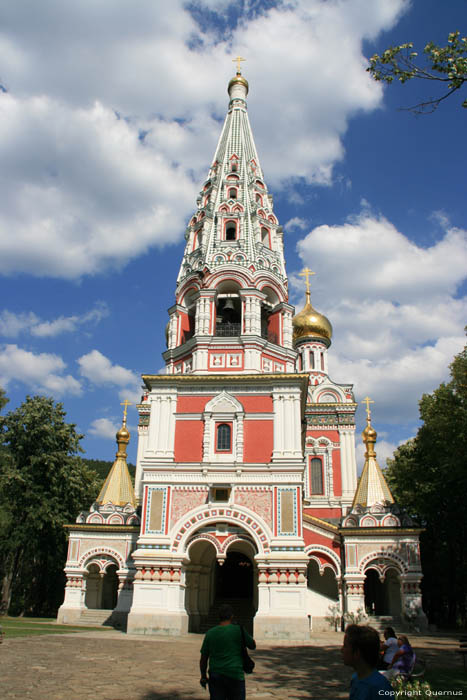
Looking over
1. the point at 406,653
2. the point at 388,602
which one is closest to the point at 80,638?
the point at 406,653

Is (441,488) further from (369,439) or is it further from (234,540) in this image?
(234,540)

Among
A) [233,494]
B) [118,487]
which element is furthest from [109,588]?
[233,494]

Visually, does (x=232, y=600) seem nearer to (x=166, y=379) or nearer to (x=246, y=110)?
(x=166, y=379)

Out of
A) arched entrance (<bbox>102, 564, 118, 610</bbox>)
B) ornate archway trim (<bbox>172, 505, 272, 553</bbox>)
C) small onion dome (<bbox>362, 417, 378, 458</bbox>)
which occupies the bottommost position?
arched entrance (<bbox>102, 564, 118, 610</bbox>)

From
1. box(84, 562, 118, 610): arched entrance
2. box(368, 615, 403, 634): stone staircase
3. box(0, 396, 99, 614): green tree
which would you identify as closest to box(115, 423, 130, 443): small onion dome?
box(0, 396, 99, 614): green tree

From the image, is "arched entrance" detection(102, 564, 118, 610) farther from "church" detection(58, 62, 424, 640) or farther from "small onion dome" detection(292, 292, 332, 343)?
"small onion dome" detection(292, 292, 332, 343)

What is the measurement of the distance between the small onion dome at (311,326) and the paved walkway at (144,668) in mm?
19312

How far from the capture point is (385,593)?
21.3 meters

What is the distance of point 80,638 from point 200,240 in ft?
46.7

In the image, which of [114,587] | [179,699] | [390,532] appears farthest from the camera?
[114,587]

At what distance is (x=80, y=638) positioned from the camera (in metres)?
14.5

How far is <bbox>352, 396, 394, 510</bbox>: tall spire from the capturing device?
21.4m

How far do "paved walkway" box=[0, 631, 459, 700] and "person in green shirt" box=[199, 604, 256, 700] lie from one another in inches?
125

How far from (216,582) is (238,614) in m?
1.88
